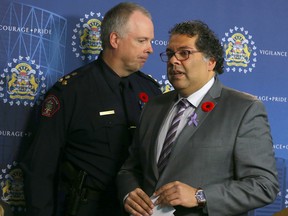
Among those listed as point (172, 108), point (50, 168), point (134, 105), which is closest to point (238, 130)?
point (172, 108)

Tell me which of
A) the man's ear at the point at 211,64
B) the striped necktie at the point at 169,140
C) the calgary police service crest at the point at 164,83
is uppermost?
the man's ear at the point at 211,64

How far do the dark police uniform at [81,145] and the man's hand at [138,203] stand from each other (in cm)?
59

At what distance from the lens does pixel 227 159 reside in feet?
7.33

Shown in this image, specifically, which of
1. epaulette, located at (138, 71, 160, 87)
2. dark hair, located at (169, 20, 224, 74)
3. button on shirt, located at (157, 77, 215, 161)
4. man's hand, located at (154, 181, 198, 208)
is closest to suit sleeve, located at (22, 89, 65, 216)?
epaulette, located at (138, 71, 160, 87)

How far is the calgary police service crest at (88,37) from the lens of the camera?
129 inches

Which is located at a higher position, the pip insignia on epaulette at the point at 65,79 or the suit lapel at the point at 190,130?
the pip insignia on epaulette at the point at 65,79

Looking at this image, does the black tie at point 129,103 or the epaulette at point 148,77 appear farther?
the epaulette at point 148,77

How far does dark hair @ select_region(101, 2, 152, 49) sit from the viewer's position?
3045 mm

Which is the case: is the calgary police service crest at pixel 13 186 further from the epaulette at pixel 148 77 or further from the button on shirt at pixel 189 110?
the button on shirt at pixel 189 110

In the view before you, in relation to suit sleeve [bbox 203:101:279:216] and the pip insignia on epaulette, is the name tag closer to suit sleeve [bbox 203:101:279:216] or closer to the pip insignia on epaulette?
the pip insignia on epaulette

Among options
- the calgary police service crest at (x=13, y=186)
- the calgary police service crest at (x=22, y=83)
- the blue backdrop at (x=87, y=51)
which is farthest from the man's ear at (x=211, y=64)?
the calgary police service crest at (x=13, y=186)

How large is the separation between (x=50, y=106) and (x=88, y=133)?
230 mm

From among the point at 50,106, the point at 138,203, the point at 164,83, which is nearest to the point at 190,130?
the point at 138,203

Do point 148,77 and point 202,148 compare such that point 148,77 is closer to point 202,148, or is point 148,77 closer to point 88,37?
point 88,37
